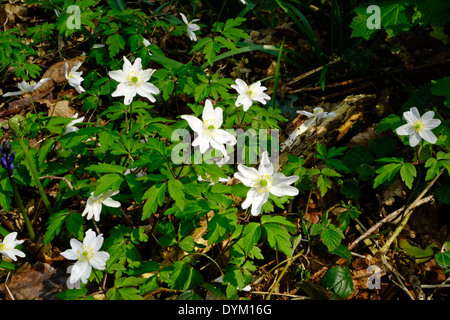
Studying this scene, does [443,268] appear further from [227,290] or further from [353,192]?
[227,290]

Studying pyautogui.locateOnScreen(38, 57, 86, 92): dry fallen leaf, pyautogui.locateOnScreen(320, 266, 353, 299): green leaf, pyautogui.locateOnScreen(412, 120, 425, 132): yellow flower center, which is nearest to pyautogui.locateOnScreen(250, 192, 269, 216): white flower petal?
pyautogui.locateOnScreen(320, 266, 353, 299): green leaf

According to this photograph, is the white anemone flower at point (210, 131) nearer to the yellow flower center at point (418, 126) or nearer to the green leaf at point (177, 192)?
the green leaf at point (177, 192)

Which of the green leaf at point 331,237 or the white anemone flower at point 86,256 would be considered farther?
the green leaf at point 331,237

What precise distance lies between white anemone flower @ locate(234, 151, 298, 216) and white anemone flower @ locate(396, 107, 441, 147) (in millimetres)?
962

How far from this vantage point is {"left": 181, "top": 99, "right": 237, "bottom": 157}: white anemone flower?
193 centimetres

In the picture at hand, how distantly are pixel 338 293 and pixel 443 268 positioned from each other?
746mm

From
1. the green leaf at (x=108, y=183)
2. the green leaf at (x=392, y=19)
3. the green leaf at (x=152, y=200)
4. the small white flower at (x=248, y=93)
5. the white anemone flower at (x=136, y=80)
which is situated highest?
the green leaf at (x=392, y=19)

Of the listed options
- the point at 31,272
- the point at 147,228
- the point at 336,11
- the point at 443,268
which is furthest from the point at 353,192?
the point at 31,272

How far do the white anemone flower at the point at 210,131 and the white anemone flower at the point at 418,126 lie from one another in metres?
1.16

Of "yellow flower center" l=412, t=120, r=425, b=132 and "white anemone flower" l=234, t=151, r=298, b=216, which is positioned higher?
"yellow flower center" l=412, t=120, r=425, b=132

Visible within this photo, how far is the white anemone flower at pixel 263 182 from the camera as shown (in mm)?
1819

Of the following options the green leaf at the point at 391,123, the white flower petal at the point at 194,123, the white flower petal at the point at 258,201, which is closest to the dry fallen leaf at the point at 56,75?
the white flower petal at the point at 194,123

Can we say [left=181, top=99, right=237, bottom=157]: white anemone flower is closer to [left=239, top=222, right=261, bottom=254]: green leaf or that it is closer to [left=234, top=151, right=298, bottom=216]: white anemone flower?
[left=234, top=151, right=298, bottom=216]: white anemone flower

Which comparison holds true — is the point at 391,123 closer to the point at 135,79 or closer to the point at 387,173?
the point at 387,173
